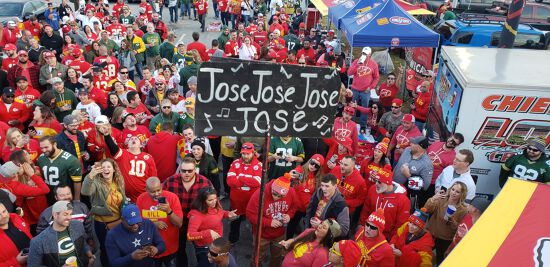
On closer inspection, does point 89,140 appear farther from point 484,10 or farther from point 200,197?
point 484,10

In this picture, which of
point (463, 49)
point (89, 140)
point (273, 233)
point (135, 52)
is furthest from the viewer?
point (135, 52)

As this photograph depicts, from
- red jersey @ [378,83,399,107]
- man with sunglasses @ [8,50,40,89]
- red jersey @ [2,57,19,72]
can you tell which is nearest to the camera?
man with sunglasses @ [8,50,40,89]

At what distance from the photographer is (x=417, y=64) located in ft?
43.2

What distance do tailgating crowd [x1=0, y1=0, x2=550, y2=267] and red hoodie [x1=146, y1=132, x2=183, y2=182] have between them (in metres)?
0.02

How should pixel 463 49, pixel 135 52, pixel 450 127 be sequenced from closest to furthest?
pixel 450 127 < pixel 463 49 < pixel 135 52

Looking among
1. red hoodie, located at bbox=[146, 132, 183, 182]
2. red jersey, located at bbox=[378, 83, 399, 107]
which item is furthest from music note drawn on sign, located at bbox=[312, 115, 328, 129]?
red jersey, located at bbox=[378, 83, 399, 107]

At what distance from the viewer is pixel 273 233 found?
5672mm

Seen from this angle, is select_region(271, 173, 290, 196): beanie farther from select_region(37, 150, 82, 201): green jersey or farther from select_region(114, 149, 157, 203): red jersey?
select_region(37, 150, 82, 201): green jersey

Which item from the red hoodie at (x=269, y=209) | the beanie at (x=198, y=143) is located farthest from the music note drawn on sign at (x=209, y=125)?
the beanie at (x=198, y=143)

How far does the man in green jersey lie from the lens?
564 cm

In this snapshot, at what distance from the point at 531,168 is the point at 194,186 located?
4.63 meters

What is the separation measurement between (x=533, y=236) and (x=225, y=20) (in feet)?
60.6

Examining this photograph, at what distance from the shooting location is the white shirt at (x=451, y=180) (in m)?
6.04

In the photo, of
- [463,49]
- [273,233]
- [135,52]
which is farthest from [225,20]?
[273,233]
